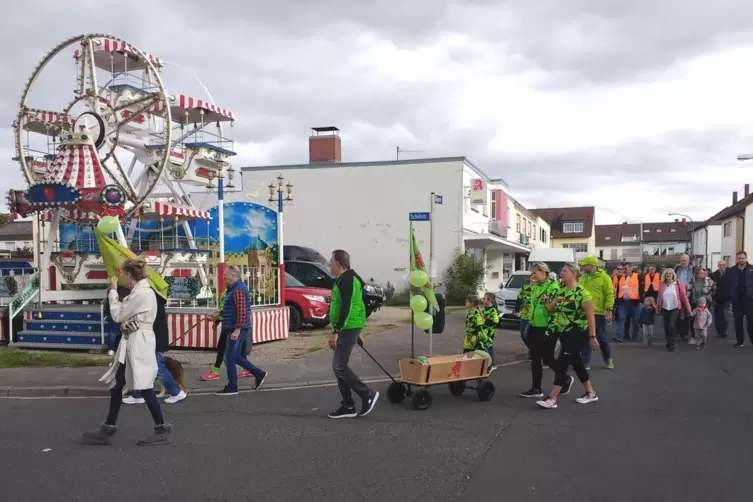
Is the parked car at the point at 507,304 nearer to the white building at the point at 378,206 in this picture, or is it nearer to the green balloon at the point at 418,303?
the green balloon at the point at 418,303

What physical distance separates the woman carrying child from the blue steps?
28.0 ft

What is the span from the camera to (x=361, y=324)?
22.9 ft

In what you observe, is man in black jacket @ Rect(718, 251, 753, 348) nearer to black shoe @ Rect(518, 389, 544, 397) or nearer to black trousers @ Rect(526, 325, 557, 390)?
black shoe @ Rect(518, 389, 544, 397)

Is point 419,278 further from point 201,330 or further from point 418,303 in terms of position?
point 201,330

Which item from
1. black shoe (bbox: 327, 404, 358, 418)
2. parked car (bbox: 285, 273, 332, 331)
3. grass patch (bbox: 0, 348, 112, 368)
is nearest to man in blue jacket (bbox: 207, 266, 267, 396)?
black shoe (bbox: 327, 404, 358, 418)

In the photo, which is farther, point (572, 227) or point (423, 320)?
point (572, 227)

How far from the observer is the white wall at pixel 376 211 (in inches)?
1133

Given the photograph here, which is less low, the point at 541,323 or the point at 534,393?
the point at 541,323

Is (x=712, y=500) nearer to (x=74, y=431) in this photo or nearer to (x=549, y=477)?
(x=549, y=477)

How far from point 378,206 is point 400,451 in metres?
24.1

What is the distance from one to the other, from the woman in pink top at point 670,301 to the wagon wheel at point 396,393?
734cm

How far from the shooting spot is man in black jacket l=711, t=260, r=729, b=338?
1406cm

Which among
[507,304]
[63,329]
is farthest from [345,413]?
[507,304]

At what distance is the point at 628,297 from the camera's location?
14.4 meters
